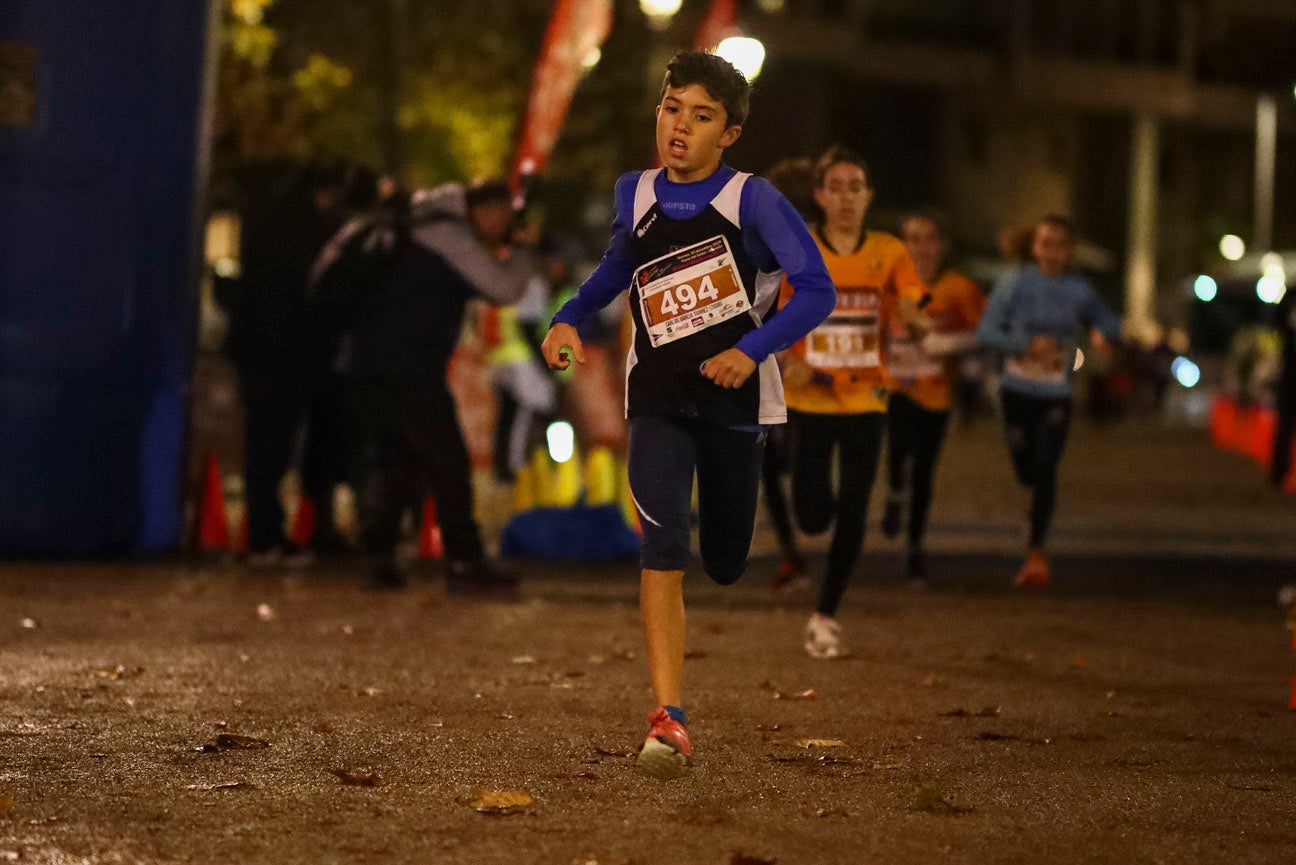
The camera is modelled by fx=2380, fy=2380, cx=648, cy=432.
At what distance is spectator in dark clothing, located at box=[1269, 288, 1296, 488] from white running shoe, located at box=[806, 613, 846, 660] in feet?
38.7

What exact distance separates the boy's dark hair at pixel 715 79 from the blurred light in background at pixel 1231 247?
72134mm

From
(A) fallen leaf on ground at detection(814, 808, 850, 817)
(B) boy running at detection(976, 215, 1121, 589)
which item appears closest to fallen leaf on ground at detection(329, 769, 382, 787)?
(A) fallen leaf on ground at detection(814, 808, 850, 817)

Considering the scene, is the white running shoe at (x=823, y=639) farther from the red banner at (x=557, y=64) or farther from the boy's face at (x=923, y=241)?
the red banner at (x=557, y=64)

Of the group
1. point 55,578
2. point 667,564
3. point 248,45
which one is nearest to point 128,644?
point 55,578

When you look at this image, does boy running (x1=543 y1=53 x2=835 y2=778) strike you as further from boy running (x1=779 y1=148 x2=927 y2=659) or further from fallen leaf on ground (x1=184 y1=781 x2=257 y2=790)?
boy running (x1=779 y1=148 x2=927 y2=659)

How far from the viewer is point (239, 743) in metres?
6.70

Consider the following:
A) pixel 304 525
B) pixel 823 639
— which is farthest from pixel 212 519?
pixel 823 639

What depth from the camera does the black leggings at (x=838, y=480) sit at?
9.17 meters

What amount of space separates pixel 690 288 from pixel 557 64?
1119 cm

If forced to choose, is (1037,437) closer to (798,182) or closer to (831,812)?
Result: (798,182)

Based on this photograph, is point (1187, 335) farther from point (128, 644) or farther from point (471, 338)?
point (128, 644)

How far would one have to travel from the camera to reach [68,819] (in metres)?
5.52

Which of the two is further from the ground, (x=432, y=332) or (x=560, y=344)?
(x=432, y=332)

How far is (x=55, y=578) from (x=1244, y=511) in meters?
10.7
